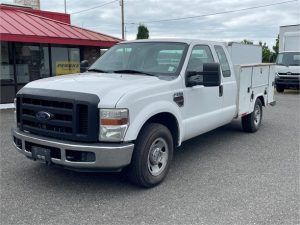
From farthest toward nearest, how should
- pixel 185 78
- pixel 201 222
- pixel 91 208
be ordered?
pixel 185 78 → pixel 91 208 → pixel 201 222

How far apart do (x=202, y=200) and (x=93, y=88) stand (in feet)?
6.01

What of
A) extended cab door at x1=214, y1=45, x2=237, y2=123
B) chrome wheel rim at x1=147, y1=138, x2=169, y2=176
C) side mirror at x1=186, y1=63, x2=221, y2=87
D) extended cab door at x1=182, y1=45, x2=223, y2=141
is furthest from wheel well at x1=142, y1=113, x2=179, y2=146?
extended cab door at x1=214, y1=45, x2=237, y2=123

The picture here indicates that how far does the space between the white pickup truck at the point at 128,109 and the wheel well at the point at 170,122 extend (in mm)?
14

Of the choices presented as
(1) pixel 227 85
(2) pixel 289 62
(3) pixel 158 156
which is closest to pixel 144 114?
(3) pixel 158 156

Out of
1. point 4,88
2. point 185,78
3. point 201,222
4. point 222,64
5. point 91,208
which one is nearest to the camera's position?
point 201,222

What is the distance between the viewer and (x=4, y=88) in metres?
11.6

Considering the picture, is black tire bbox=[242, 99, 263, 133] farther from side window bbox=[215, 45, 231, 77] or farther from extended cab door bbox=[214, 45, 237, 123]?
side window bbox=[215, 45, 231, 77]

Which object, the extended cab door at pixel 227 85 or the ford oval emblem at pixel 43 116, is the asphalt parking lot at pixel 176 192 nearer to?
the extended cab door at pixel 227 85

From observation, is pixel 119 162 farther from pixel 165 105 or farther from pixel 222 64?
pixel 222 64

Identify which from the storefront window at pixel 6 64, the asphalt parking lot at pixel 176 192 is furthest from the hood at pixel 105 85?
the storefront window at pixel 6 64

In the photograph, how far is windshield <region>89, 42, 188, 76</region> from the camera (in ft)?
16.5

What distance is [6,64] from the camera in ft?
38.5

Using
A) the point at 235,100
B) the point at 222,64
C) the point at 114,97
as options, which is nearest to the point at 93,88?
the point at 114,97

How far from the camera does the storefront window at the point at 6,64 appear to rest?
1166cm
